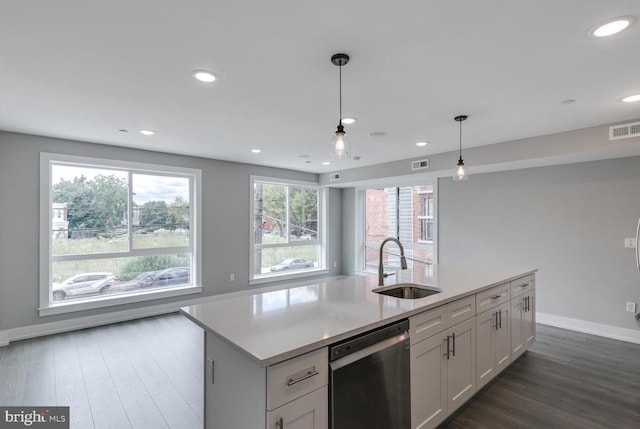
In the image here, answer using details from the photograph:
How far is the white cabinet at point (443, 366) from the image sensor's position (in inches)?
75.5

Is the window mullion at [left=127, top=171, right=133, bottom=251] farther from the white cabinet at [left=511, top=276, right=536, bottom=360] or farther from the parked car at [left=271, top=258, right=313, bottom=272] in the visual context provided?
the white cabinet at [left=511, top=276, right=536, bottom=360]

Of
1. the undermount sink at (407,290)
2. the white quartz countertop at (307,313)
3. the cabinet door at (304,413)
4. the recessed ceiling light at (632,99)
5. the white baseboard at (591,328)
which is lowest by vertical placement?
the white baseboard at (591,328)

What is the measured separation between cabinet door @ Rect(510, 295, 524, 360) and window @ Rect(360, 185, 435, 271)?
2396mm

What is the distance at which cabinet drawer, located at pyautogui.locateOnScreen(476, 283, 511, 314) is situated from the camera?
8.16 ft

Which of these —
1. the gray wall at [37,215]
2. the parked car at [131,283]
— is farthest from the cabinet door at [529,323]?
the parked car at [131,283]

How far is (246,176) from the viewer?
5770 millimetres

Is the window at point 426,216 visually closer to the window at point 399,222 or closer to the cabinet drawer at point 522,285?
the window at point 399,222

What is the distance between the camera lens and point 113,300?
14.2 feet

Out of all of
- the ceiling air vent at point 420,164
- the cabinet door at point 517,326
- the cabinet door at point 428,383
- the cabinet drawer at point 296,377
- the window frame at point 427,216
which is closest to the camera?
the cabinet drawer at point 296,377

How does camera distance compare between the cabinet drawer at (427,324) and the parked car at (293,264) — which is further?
the parked car at (293,264)

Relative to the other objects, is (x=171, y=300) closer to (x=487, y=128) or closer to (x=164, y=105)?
(x=164, y=105)

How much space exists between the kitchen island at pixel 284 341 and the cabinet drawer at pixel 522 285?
80 cm

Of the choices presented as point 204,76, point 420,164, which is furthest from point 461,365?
point 420,164

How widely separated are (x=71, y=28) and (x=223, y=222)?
3.91 m
